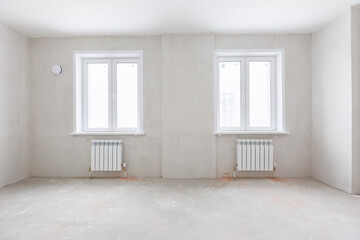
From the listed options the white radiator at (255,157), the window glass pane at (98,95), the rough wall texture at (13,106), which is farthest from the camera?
the window glass pane at (98,95)

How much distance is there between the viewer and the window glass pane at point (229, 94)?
4172 millimetres

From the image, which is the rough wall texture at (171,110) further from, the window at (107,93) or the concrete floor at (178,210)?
the concrete floor at (178,210)

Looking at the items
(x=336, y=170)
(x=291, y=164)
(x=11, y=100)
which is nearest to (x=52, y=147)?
(x=11, y=100)

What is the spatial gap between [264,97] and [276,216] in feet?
8.02

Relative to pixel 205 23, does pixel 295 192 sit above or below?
below

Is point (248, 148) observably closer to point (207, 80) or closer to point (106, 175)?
point (207, 80)

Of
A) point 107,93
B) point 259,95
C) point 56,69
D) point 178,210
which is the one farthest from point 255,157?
point 56,69

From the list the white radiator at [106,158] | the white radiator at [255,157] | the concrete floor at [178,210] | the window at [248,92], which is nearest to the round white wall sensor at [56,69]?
the white radiator at [106,158]

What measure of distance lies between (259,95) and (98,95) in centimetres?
319

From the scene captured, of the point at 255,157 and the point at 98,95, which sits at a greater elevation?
the point at 98,95

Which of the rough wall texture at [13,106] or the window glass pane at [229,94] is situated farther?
the window glass pane at [229,94]

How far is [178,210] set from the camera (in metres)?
2.52

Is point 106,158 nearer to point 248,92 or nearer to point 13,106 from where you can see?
point 13,106

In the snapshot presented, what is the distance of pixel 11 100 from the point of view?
3.69 m
